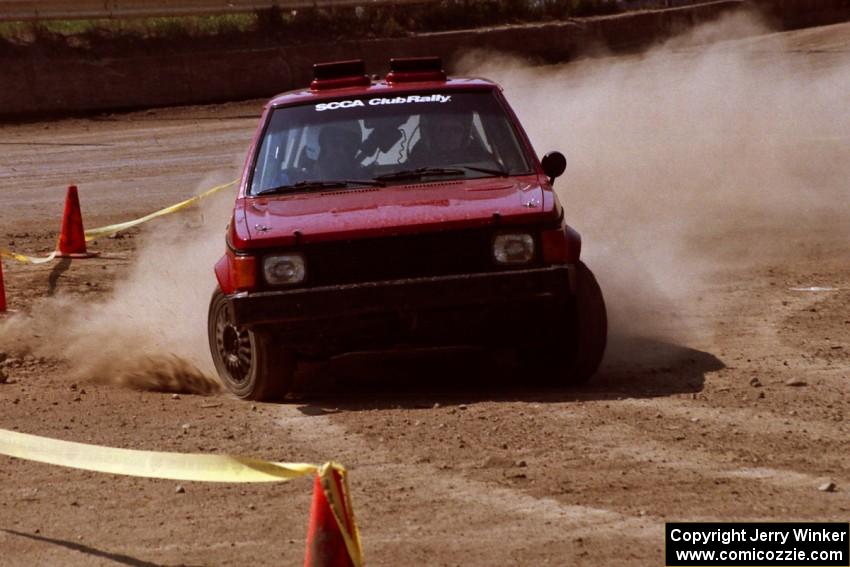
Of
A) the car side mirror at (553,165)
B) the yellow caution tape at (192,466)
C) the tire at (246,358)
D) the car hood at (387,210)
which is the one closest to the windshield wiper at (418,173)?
the car hood at (387,210)

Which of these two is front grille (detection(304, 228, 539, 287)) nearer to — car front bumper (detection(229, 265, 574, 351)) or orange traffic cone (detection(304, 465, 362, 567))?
car front bumper (detection(229, 265, 574, 351))

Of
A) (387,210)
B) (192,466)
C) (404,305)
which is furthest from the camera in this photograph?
(387,210)

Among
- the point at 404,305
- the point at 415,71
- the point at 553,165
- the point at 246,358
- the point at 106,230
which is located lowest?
the point at 106,230

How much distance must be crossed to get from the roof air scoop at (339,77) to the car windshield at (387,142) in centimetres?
31

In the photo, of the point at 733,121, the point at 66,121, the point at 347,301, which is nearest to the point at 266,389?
the point at 347,301

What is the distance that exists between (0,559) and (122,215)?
10.7m

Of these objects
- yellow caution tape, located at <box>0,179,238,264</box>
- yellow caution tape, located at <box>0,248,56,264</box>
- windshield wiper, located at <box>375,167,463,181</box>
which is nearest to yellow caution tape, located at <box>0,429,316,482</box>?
windshield wiper, located at <box>375,167,463,181</box>

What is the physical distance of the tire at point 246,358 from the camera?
7801mm

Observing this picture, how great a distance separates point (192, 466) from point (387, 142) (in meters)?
3.65

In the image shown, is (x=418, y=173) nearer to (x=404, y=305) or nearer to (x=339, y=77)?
(x=404, y=305)

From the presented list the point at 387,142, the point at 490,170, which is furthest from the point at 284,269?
the point at 490,170

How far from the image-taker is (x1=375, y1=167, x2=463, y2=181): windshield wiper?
8289mm

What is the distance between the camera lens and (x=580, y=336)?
7809 millimetres

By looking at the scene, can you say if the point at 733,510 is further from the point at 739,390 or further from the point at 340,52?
the point at 340,52
